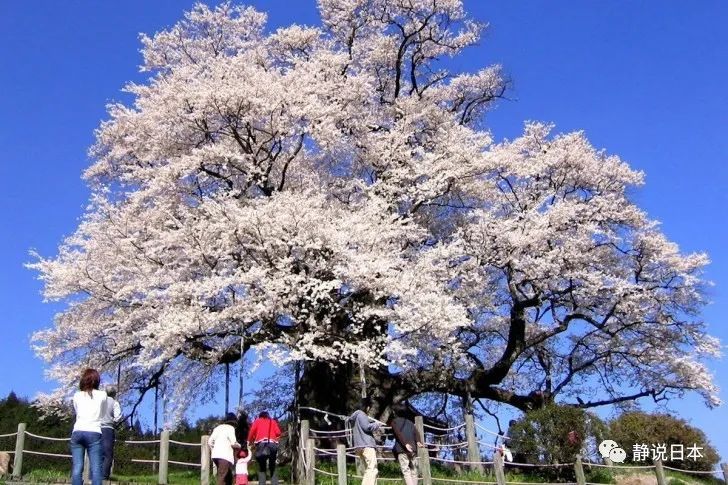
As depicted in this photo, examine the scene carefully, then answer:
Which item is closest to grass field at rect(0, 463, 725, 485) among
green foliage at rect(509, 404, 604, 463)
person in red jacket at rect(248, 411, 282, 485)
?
green foliage at rect(509, 404, 604, 463)

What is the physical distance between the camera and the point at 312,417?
21.1 m

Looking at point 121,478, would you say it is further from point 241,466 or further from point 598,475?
point 598,475

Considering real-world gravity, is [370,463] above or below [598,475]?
above

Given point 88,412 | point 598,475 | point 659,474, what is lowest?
point 598,475

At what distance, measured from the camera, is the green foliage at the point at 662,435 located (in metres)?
18.1

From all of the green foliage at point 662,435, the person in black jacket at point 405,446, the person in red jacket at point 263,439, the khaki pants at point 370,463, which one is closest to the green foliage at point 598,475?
the green foliage at point 662,435

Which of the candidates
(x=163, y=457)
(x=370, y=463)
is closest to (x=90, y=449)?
(x=370, y=463)

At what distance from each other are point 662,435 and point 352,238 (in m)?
9.61

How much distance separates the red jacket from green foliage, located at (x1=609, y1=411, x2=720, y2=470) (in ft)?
29.3

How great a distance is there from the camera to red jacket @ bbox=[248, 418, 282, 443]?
13547 millimetres

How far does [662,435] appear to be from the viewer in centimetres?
1831

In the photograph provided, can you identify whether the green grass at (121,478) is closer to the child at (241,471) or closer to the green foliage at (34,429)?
the child at (241,471)

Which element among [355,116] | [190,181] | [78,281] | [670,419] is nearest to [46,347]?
[78,281]

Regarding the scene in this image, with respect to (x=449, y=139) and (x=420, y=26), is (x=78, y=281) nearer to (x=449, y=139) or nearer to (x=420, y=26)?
(x=449, y=139)
